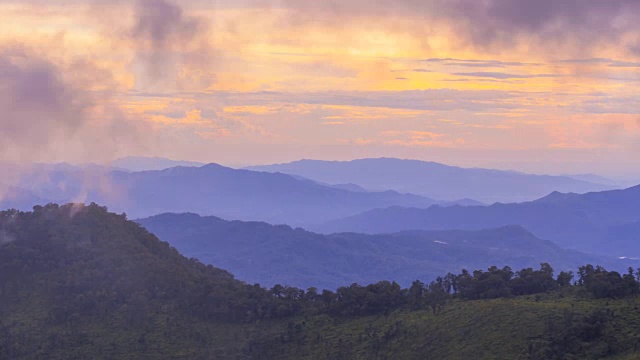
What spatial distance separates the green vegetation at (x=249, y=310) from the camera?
69188 millimetres

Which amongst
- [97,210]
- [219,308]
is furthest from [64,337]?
[97,210]

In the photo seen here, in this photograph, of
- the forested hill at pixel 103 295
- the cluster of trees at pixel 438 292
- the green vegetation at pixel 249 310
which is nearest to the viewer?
the green vegetation at pixel 249 310

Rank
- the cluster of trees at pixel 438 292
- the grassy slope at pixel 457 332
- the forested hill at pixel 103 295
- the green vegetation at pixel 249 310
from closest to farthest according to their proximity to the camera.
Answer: the grassy slope at pixel 457 332 → the green vegetation at pixel 249 310 → the forested hill at pixel 103 295 → the cluster of trees at pixel 438 292

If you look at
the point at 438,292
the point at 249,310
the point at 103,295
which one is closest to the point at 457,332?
the point at 438,292

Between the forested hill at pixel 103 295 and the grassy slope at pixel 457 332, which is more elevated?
the forested hill at pixel 103 295

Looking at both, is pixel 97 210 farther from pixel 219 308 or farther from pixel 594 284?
pixel 594 284

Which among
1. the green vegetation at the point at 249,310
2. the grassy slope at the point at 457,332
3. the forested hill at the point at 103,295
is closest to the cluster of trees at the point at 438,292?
the green vegetation at the point at 249,310

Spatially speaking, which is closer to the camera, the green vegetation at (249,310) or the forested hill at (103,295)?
the green vegetation at (249,310)

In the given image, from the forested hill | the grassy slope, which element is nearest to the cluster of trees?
the grassy slope

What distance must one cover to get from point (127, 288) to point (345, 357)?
25.6m

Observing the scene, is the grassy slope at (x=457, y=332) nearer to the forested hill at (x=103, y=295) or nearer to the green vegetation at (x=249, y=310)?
the green vegetation at (x=249, y=310)

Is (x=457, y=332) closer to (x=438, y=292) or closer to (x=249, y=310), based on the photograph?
(x=438, y=292)

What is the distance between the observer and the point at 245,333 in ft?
273

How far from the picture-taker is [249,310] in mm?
86688
